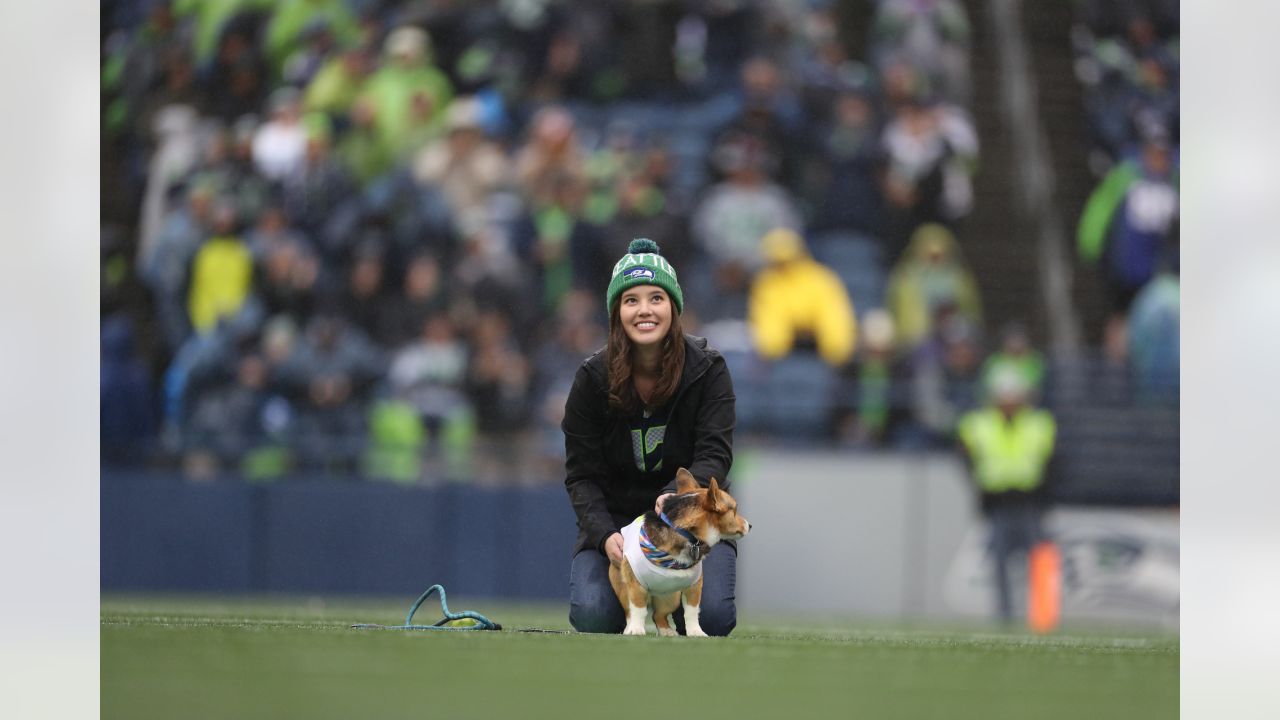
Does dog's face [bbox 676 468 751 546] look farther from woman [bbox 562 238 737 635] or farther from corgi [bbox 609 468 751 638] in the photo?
woman [bbox 562 238 737 635]

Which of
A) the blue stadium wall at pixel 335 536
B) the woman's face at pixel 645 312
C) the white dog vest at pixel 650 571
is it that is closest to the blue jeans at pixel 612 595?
the white dog vest at pixel 650 571

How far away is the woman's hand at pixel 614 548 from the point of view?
5.38 metres

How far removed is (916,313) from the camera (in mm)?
12477

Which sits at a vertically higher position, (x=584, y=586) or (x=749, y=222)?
(x=749, y=222)

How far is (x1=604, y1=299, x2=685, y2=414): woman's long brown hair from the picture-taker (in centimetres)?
539

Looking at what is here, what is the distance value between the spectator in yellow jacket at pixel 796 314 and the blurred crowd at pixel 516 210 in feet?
0.06

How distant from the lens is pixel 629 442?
5.63 metres

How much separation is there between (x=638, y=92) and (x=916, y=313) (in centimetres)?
290

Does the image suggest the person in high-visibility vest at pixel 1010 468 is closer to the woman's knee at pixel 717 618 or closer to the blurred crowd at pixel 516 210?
the blurred crowd at pixel 516 210

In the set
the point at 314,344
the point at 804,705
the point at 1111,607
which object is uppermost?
the point at 314,344

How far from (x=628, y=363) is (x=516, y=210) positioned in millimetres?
7565

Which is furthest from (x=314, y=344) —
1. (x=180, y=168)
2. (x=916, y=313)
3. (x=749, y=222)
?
(x=916, y=313)

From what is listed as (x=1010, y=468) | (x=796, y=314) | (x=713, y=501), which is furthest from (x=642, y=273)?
(x=796, y=314)
